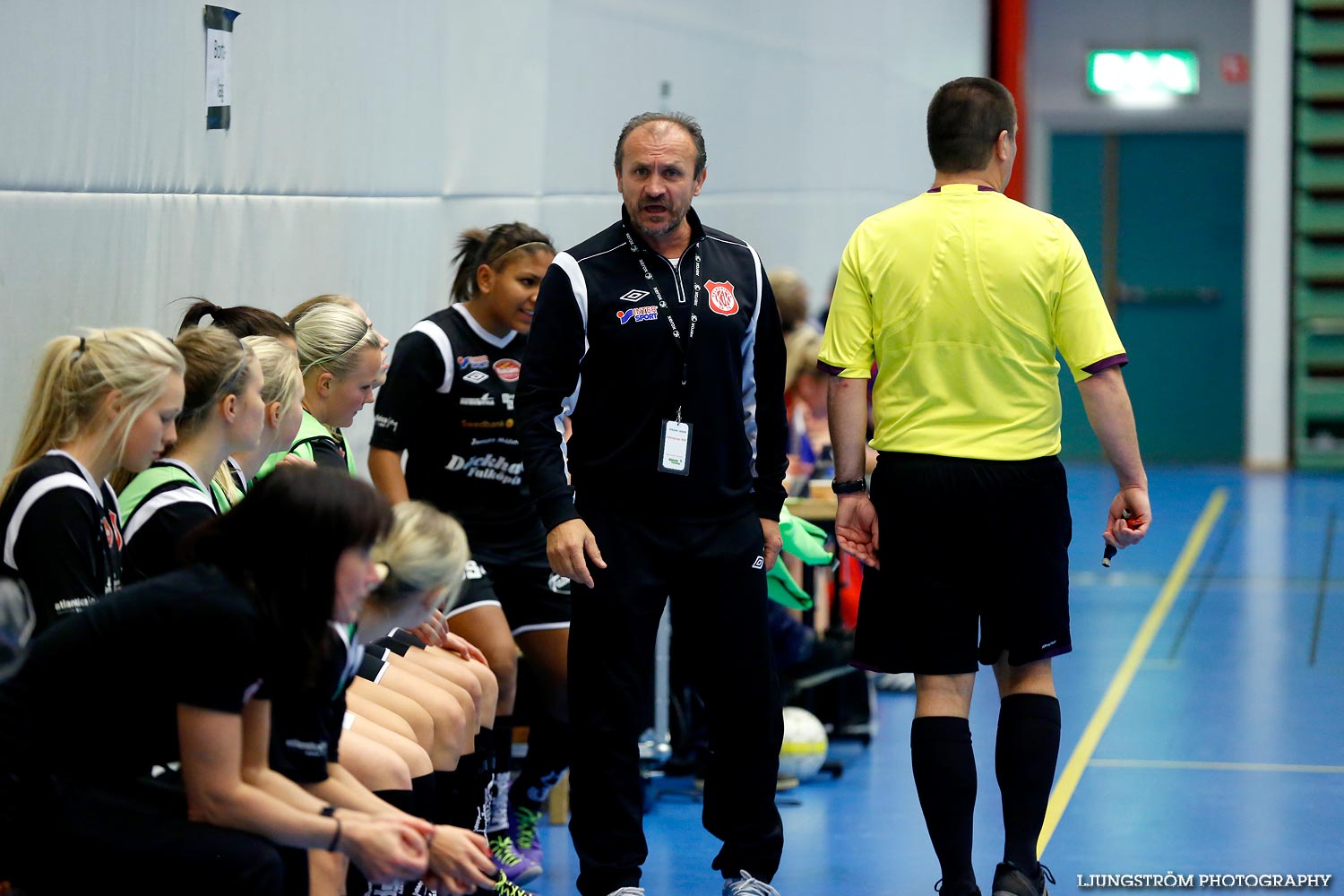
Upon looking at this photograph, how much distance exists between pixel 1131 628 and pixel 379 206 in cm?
397

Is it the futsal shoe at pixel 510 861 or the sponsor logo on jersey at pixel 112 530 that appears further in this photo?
the futsal shoe at pixel 510 861

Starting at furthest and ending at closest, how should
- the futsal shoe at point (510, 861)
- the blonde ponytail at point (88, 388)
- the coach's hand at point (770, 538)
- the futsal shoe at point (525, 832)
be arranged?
the futsal shoe at point (525, 832), the futsal shoe at point (510, 861), the coach's hand at point (770, 538), the blonde ponytail at point (88, 388)

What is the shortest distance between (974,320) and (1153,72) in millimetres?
12746

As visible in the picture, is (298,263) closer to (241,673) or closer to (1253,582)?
(241,673)

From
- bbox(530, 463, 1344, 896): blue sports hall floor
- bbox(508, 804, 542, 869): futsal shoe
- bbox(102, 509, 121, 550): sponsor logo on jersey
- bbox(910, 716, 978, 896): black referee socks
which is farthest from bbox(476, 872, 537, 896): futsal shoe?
bbox(102, 509, 121, 550): sponsor logo on jersey

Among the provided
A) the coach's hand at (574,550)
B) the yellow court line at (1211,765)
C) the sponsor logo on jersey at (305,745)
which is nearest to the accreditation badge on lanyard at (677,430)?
the coach's hand at (574,550)

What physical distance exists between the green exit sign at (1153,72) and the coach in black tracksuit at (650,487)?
12613 mm

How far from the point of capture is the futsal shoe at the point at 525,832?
4090 mm

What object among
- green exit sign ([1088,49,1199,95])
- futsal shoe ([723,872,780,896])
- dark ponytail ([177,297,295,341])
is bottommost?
futsal shoe ([723,872,780,896])

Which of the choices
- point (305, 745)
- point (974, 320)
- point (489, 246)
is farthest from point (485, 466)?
point (305, 745)

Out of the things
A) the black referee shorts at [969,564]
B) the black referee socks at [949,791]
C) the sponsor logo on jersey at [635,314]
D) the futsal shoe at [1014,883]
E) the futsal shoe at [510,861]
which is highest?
the sponsor logo on jersey at [635,314]

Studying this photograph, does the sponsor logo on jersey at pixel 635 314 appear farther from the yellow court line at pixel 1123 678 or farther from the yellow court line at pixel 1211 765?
the yellow court line at pixel 1211 765

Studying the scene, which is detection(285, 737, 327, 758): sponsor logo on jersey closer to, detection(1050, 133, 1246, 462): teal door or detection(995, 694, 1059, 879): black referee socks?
detection(995, 694, 1059, 879): black referee socks

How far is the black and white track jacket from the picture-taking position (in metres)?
3.52
